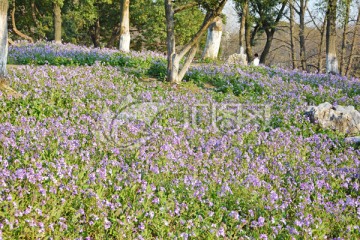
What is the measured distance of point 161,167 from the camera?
6430mm

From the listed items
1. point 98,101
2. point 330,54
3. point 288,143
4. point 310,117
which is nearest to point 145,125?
point 98,101

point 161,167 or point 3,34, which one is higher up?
point 3,34

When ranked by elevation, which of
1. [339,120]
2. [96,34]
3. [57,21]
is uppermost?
[96,34]

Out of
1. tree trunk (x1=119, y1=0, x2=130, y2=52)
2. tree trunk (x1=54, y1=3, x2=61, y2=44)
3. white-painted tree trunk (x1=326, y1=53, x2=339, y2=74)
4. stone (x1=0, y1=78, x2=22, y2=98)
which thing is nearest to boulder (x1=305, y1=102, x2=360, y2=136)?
stone (x1=0, y1=78, x2=22, y2=98)

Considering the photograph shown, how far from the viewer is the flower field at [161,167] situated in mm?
4820

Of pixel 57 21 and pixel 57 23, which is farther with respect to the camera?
pixel 57 21

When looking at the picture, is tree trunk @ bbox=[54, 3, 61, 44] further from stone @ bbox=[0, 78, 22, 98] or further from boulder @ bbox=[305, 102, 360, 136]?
boulder @ bbox=[305, 102, 360, 136]

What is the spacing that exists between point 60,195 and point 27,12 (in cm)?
4046

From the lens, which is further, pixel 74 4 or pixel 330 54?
pixel 74 4

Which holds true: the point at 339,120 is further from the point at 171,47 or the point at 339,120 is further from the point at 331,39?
the point at 331,39

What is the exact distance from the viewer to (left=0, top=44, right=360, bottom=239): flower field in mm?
4820

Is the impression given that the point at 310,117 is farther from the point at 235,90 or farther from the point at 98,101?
the point at 98,101

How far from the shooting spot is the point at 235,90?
47.5 feet

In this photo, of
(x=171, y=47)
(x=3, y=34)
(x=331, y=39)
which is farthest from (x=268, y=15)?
(x=3, y=34)
